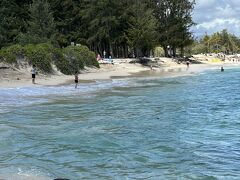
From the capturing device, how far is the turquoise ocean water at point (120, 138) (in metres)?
10.5

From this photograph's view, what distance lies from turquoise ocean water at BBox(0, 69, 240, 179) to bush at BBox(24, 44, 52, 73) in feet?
62.9

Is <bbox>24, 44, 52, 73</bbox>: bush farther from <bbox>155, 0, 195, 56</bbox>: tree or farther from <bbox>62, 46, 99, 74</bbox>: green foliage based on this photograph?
<bbox>155, 0, 195, 56</bbox>: tree

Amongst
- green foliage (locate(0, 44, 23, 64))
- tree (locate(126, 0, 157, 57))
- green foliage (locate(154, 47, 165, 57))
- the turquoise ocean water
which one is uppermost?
tree (locate(126, 0, 157, 57))

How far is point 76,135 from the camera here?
14992mm

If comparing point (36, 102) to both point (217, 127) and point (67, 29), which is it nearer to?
point (217, 127)

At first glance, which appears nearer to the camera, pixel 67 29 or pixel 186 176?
pixel 186 176

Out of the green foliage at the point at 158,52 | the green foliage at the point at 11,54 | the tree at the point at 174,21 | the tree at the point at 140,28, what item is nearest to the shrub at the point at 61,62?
the green foliage at the point at 11,54

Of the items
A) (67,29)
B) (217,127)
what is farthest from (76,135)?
(67,29)

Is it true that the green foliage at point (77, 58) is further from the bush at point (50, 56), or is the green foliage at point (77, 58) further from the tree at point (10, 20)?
the tree at point (10, 20)

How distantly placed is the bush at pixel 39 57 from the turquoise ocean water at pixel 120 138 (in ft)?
62.9

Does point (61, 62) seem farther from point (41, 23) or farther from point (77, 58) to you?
point (41, 23)

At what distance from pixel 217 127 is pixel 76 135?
550 cm

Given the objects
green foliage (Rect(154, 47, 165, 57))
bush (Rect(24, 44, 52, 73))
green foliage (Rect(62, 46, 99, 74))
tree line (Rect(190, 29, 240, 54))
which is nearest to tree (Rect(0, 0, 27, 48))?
green foliage (Rect(62, 46, 99, 74))

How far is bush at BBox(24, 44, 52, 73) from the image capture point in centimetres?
4569
